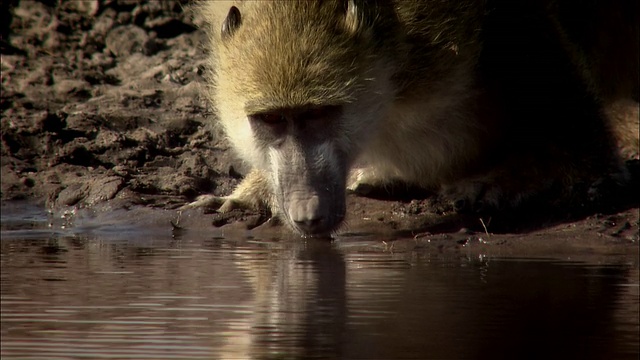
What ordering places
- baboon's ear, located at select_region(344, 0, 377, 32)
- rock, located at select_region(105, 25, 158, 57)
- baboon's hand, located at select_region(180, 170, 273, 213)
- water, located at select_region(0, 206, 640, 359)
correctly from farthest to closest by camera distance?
rock, located at select_region(105, 25, 158, 57) < baboon's hand, located at select_region(180, 170, 273, 213) < baboon's ear, located at select_region(344, 0, 377, 32) < water, located at select_region(0, 206, 640, 359)

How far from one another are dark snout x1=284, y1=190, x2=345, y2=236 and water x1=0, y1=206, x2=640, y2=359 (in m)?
0.15

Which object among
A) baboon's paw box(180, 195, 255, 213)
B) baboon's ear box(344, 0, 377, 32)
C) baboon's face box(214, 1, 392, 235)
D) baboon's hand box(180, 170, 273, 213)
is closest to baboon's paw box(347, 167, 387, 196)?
baboon's hand box(180, 170, 273, 213)

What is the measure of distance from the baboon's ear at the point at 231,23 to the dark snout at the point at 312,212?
1074 mm

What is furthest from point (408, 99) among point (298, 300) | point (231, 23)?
point (298, 300)

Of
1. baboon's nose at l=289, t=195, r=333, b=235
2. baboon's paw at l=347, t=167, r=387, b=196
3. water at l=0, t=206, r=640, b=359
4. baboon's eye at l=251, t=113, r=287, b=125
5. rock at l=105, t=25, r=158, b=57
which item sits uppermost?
rock at l=105, t=25, r=158, b=57

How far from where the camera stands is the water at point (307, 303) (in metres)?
3.37

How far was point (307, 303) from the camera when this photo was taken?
164 inches

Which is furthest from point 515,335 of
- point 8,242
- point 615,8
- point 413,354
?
point 615,8

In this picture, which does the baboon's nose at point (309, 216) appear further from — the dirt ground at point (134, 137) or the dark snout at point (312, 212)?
the dirt ground at point (134, 137)

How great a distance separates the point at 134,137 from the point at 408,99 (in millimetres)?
2433

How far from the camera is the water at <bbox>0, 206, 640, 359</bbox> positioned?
3.37 meters

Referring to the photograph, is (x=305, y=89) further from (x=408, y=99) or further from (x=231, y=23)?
(x=408, y=99)

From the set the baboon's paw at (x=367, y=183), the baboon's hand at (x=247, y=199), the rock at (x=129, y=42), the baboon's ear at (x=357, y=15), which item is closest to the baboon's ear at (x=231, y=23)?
the baboon's ear at (x=357, y=15)

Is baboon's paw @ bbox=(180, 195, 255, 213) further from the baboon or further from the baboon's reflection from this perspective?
the baboon's reflection
